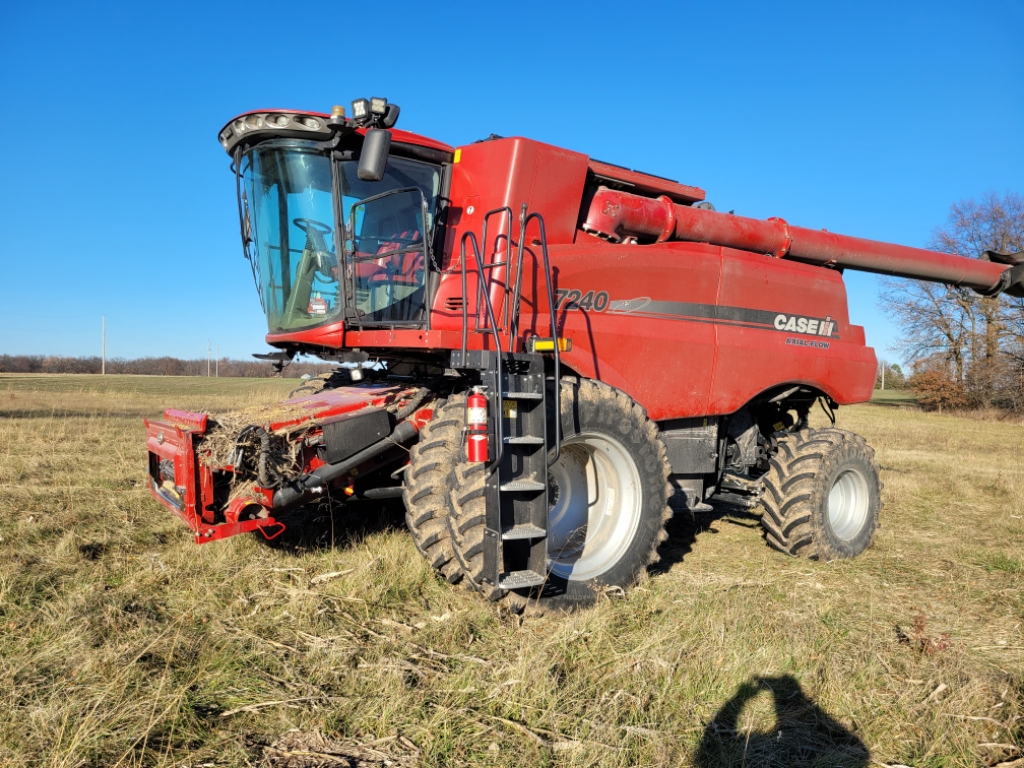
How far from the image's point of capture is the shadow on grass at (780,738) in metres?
2.94

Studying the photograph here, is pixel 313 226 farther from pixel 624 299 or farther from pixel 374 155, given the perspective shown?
pixel 624 299

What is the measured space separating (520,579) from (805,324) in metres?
3.99

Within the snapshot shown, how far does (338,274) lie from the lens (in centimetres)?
521

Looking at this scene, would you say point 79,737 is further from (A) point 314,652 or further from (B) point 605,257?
(B) point 605,257

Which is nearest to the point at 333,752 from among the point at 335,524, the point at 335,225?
the point at 335,225

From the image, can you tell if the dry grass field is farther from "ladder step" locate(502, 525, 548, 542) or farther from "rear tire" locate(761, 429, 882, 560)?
"ladder step" locate(502, 525, 548, 542)

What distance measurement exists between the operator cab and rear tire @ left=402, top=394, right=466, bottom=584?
41.6 inches

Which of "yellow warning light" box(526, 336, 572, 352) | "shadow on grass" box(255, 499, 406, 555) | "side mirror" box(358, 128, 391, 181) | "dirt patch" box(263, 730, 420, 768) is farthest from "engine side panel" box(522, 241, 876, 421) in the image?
"dirt patch" box(263, 730, 420, 768)

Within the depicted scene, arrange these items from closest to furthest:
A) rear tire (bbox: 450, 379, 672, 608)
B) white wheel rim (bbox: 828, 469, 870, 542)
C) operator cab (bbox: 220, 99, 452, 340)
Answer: rear tire (bbox: 450, 379, 672, 608)
operator cab (bbox: 220, 99, 452, 340)
white wheel rim (bbox: 828, 469, 870, 542)

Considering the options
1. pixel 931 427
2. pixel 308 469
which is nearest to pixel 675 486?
pixel 308 469

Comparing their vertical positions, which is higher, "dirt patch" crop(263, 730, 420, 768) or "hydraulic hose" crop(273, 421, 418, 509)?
"hydraulic hose" crop(273, 421, 418, 509)

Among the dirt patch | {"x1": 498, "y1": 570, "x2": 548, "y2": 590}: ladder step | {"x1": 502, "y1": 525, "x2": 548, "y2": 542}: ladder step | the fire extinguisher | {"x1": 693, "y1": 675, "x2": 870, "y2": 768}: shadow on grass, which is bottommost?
{"x1": 693, "y1": 675, "x2": 870, "y2": 768}: shadow on grass

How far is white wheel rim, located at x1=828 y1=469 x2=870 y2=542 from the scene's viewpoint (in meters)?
6.68

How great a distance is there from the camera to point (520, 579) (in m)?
4.11
